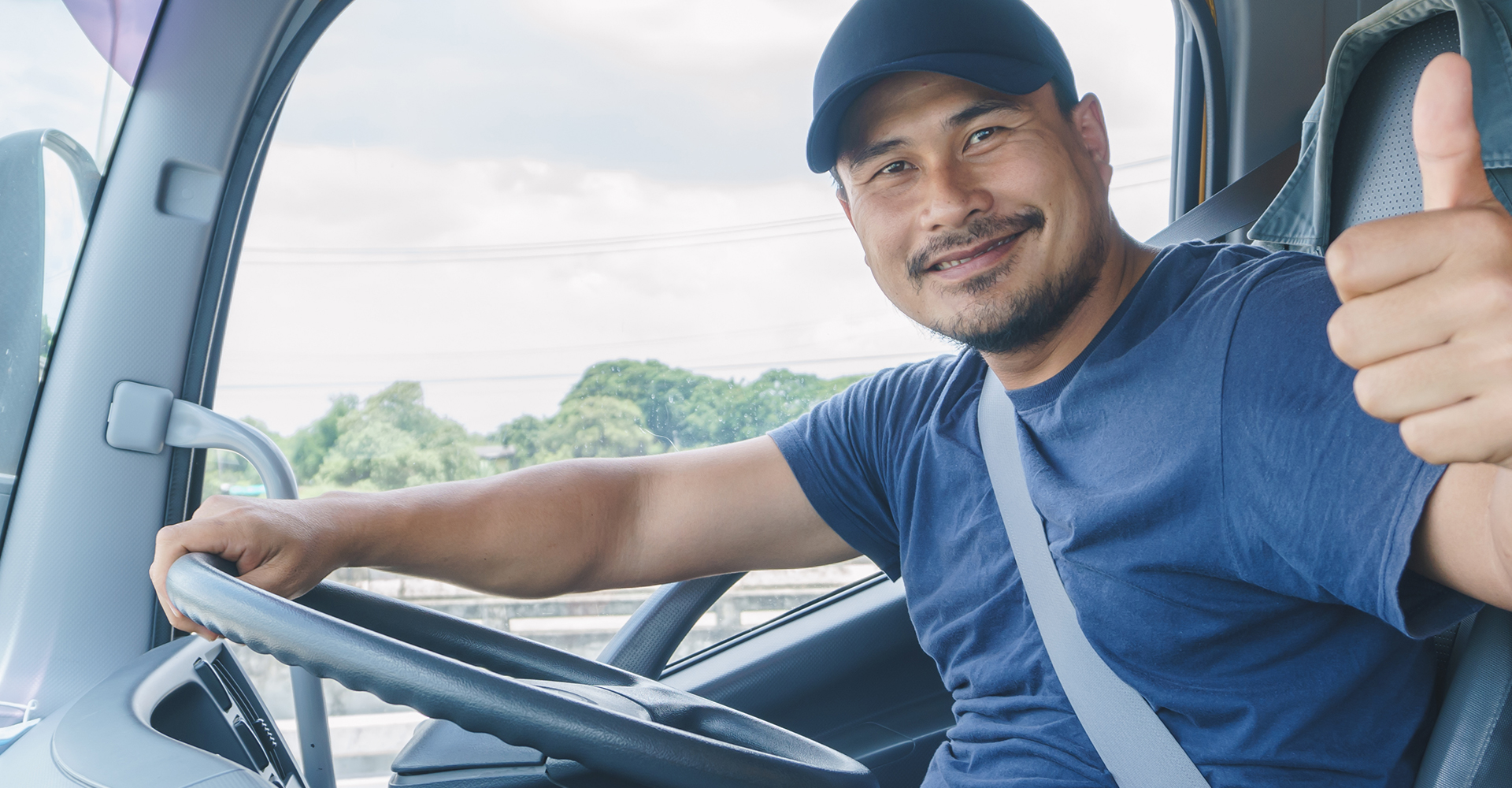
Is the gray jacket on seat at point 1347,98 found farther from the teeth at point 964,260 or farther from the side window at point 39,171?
the side window at point 39,171

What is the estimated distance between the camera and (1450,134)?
0.53m

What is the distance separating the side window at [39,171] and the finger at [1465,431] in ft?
4.81

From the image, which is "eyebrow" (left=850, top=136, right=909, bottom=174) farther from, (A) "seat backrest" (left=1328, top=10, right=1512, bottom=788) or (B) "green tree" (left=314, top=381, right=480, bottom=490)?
(B) "green tree" (left=314, top=381, right=480, bottom=490)

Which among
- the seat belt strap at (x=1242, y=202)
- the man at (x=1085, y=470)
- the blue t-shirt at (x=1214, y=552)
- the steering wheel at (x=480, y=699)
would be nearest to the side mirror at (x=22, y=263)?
the man at (x=1085, y=470)

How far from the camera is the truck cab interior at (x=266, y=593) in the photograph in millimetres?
763

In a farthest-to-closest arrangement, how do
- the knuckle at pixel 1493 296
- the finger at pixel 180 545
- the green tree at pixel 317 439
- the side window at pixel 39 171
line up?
the green tree at pixel 317 439 < the side window at pixel 39 171 < the finger at pixel 180 545 < the knuckle at pixel 1493 296

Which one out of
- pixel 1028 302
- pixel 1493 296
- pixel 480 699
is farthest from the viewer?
pixel 1028 302

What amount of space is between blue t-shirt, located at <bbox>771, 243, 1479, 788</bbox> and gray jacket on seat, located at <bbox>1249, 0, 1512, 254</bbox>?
1.9 inches

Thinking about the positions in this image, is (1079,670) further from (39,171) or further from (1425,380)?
(39,171)

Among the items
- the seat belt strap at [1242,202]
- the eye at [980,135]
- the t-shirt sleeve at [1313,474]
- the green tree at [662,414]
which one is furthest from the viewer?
the green tree at [662,414]

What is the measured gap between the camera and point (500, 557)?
135 centimetres

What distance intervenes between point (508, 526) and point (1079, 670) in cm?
78

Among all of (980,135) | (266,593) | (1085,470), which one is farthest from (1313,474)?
(266,593)

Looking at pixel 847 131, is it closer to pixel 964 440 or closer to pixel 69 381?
pixel 964 440
